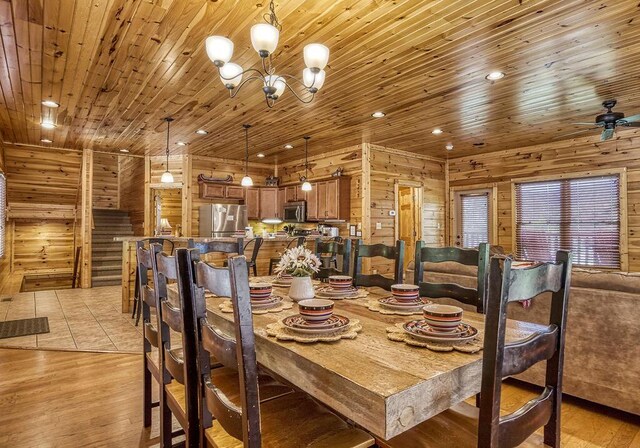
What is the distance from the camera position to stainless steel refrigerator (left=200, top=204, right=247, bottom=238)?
304 inches

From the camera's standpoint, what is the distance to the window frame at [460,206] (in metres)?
7.59

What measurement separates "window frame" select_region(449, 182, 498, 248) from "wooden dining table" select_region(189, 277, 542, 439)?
6720mm

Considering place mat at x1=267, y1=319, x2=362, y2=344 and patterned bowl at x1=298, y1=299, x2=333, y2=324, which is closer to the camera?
place mat at x1=267, y1=319, x2=362, y2=344

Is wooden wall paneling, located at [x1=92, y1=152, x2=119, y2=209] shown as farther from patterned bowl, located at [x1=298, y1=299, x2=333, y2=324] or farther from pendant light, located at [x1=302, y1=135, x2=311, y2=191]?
patterned bowl, located at [x1=298, y1=299, x2=333, y2=324]

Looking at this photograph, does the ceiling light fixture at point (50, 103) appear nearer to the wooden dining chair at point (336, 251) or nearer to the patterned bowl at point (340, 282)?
the wooden dining chair at point (336, 251)

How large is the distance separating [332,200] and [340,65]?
Answer: 382cm

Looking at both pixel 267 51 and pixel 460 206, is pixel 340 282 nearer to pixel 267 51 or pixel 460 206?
pixel 267 51

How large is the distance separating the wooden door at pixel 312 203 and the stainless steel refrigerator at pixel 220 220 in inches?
59.1

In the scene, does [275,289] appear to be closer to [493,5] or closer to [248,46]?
[248,46]

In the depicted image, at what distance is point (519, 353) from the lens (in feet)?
3.44

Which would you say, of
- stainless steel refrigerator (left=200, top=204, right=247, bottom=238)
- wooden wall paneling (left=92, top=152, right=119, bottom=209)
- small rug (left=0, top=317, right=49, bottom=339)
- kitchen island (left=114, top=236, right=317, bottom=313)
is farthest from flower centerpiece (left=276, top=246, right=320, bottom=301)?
wooden wall paneling (left=92, top=152, right=119, bottom=209)

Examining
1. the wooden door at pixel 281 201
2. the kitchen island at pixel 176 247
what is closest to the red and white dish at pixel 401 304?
the kitchen island at pixel 176 247

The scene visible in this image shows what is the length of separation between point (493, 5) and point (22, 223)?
1015 centimetres

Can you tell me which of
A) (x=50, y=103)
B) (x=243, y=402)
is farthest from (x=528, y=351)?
(x=50, y=103)
